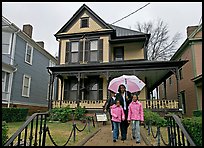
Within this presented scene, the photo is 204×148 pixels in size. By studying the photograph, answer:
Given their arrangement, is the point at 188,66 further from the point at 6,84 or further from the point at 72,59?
the point at 6,84

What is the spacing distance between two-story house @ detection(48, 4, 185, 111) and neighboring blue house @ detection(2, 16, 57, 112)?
355cm

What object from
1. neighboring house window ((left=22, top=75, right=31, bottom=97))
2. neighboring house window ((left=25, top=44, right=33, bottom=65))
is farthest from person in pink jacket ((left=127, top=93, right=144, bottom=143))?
neighboring house window ((left=25, top=44, right=33, bottom=65))

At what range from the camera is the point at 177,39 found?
121 ft

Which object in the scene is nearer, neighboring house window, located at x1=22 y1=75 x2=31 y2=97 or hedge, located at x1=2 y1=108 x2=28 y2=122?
hedge, located at x1=2 y1=108 x2=28 y2=122

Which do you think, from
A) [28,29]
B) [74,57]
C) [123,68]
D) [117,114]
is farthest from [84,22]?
[117,114]

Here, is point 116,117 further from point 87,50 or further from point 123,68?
point 87,50

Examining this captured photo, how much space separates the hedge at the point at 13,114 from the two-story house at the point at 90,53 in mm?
2656

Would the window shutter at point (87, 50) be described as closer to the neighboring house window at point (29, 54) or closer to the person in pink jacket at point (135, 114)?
the neighboring house window at point (29, 54)

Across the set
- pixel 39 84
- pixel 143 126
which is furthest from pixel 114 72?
pixel 39 84

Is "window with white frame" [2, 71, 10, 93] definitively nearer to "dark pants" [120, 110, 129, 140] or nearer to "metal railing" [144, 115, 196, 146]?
"dark pants" [120, 110, 129, 140]

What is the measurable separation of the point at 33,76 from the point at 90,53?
24.5ft

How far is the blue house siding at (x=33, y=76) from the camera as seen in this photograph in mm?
18328

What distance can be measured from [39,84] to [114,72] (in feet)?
35.6

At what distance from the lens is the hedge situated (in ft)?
43.0
